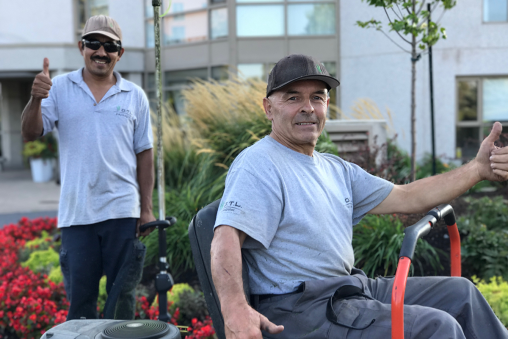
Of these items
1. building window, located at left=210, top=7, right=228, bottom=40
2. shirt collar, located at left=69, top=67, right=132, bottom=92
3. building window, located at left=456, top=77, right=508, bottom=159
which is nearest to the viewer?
shirt collar, located at left=69, top=67, right=132, bottom=92

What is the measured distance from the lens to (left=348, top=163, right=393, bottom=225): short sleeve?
241 cm

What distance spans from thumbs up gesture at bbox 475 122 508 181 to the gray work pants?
49 cm

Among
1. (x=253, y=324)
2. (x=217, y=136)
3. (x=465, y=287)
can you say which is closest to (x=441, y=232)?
(x=217, y=136)

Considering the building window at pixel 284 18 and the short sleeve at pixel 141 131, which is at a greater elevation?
the building window at pixel 284 18

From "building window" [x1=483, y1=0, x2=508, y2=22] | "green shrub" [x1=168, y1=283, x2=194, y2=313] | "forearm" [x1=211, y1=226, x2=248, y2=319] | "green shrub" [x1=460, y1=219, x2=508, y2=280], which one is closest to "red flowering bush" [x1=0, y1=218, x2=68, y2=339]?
"green shrub" [x1=168, y1=283, x2=194, y2=313]

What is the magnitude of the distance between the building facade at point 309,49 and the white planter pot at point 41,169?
9.19ft

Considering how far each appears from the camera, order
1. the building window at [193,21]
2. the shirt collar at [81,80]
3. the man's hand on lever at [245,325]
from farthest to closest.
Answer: the building window at [193,21], the shirt collar at [81,80], the man's hand on lever at [245,325]

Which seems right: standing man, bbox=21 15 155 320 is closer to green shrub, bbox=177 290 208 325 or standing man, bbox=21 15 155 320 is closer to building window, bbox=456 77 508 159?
green shrub, bbox=177 290 208 325

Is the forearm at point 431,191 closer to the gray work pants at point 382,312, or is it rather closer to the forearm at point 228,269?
the gray work pants at point 382,312

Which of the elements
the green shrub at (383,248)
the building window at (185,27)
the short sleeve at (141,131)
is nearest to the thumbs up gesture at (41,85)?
the short sleeve at (141,131)

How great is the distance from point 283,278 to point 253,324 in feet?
1.03

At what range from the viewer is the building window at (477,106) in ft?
38.2

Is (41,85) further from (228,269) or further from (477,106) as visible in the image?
(477,106)

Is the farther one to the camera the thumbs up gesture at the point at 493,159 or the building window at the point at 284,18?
the building window at the point at 284,18
